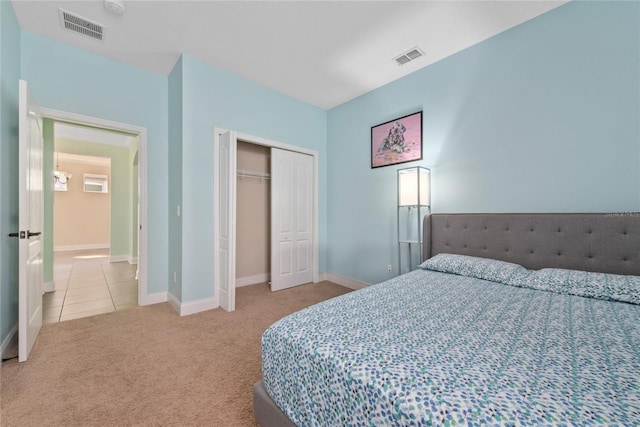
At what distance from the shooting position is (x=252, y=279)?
4.04 m

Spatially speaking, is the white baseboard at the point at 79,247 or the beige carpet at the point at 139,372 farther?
the white baseboard at the point at 79,247

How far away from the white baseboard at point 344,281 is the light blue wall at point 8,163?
341 centimetres

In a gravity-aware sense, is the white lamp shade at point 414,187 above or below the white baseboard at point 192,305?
above

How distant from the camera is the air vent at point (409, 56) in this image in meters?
2.73

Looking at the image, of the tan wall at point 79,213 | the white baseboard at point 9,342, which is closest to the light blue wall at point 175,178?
the white baseboard at point 9,342

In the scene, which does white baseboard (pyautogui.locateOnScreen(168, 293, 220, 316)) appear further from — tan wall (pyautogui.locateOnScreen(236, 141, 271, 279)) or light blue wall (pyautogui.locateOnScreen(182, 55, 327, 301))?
tan wall (pyautogui.locateOnScreen(236, 141, 271, 279))

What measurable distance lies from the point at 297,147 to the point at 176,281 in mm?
2443

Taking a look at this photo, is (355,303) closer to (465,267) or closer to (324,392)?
(324,392)

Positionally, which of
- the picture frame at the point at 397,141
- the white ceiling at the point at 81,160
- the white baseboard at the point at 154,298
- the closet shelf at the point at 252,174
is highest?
the white ceiling at the point at 81,160

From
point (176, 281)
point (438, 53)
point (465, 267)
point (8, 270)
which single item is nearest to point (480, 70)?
point (438, 53)

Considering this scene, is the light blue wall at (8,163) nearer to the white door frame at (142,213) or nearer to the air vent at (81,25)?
the air vent at (81,25)

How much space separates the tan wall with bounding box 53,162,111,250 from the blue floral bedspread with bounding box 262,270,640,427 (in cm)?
862

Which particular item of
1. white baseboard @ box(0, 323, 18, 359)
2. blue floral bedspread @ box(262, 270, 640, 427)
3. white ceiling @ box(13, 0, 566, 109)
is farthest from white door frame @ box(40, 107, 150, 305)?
blue floral bedspread @ box(262, 270, 640, 427)

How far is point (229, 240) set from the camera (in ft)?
9.49
